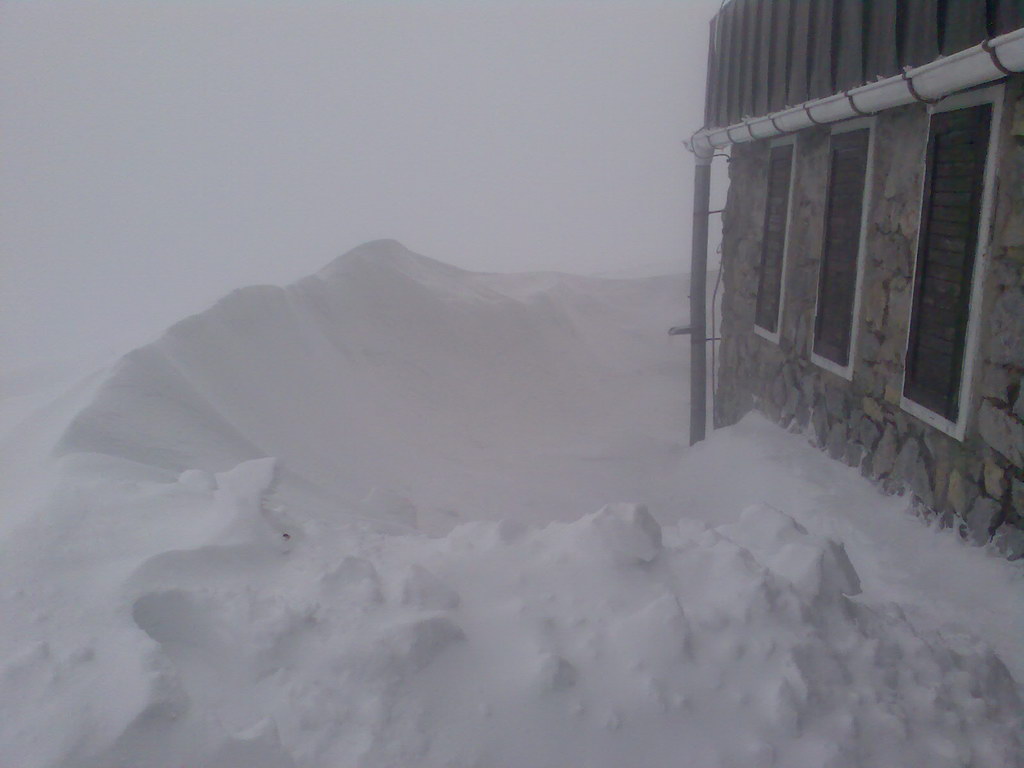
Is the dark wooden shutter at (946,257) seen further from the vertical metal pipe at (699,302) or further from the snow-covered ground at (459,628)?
the vertical metal pipe at (699,302)

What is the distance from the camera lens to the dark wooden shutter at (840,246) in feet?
15.2

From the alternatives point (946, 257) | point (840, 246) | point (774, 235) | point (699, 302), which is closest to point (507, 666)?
point (946, 257)

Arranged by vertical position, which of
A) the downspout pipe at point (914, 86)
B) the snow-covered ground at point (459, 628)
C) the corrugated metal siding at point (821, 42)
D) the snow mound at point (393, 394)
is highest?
the corrugated metal siding at point (821, 42)

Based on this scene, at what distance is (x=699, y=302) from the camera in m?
7.46

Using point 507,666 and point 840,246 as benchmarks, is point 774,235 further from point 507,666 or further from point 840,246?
point 507,666

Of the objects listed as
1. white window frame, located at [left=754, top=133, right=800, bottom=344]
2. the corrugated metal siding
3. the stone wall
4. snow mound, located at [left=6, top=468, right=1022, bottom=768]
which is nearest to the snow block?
snow mound, located at [left=6, top=468, right=1022, bottom=768]

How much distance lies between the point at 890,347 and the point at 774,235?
214cm

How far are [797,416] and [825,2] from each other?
264 centimetres

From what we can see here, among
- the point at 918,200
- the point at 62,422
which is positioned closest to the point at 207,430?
the point at 62,422

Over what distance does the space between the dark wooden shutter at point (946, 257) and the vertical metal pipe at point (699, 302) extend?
339cm

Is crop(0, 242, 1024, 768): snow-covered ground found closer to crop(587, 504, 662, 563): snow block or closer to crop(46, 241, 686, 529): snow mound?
crop(587, 504, 662, 563): snow block

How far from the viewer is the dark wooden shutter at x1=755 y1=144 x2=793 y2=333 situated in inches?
229

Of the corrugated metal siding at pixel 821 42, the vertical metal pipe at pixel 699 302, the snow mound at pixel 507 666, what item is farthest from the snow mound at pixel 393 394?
the corrugated metal siding at pixel 821 42

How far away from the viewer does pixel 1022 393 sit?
3016 millimetres
